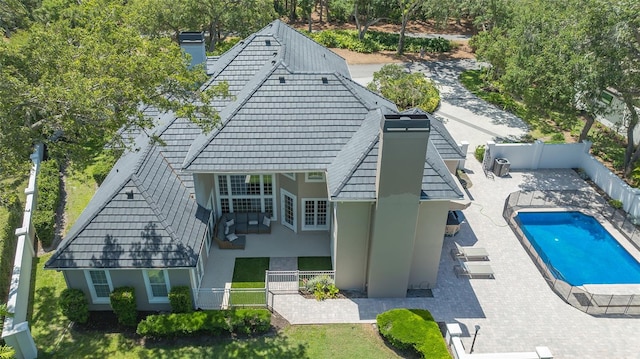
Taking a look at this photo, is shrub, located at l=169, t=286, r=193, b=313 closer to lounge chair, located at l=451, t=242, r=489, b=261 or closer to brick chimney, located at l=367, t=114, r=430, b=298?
brick chimney, located at l=367, t=114, r=430, b=298

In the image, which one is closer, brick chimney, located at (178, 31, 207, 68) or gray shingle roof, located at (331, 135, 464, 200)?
gray shingle roof, located at (331, 135, 464, 200)

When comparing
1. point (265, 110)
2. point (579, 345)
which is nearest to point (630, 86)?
point (579, 345)

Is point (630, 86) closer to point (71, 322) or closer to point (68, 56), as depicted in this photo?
point (68, 56)

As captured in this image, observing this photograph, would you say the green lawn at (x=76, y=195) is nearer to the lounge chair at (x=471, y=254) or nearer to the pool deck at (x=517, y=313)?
the pool deck at (x=517, y=313)

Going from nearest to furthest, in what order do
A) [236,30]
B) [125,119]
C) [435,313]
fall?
[125,119], [435,313], [236,30]

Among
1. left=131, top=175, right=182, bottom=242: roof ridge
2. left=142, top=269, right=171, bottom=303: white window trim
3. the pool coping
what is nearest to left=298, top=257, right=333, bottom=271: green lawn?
left=142, top=269, right=171, bottom=303: white window trim
